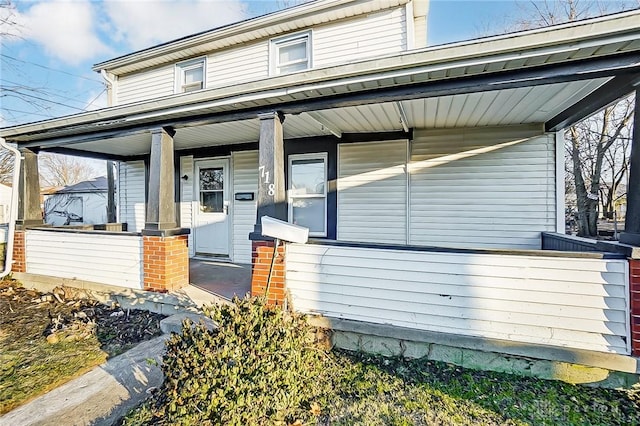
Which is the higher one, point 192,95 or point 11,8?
point 11,8

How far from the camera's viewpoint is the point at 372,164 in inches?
196

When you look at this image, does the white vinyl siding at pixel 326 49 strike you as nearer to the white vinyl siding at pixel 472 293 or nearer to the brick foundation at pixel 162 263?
the brick foundation at pixel 162 263

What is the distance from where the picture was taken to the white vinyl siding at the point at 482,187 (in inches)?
170

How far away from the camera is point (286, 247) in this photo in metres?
3.27

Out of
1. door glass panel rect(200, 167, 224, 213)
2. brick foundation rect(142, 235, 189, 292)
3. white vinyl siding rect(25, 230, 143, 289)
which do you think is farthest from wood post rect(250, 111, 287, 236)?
door glass panel rect(200, 167, 224, 213)

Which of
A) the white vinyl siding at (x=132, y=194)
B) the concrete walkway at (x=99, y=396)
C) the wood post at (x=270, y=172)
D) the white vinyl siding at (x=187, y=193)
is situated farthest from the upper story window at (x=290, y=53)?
the concrete walkway at (x=99, y=396)

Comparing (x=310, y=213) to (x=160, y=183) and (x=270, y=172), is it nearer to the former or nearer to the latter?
(x=270, y=172)

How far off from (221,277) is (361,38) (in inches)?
189

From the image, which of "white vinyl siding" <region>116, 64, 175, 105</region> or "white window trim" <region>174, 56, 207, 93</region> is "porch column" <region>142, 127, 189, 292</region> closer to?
"white window trim" <region>174, 56, 207, 93</region>

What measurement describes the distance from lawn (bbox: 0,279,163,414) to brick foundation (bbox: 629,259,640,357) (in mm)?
4421

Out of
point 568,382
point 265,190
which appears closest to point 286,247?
point 265,190

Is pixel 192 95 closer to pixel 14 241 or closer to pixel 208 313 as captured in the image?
pixel 208 313

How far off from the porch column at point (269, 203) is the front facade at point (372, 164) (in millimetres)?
17

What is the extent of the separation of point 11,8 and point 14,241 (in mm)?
7707
